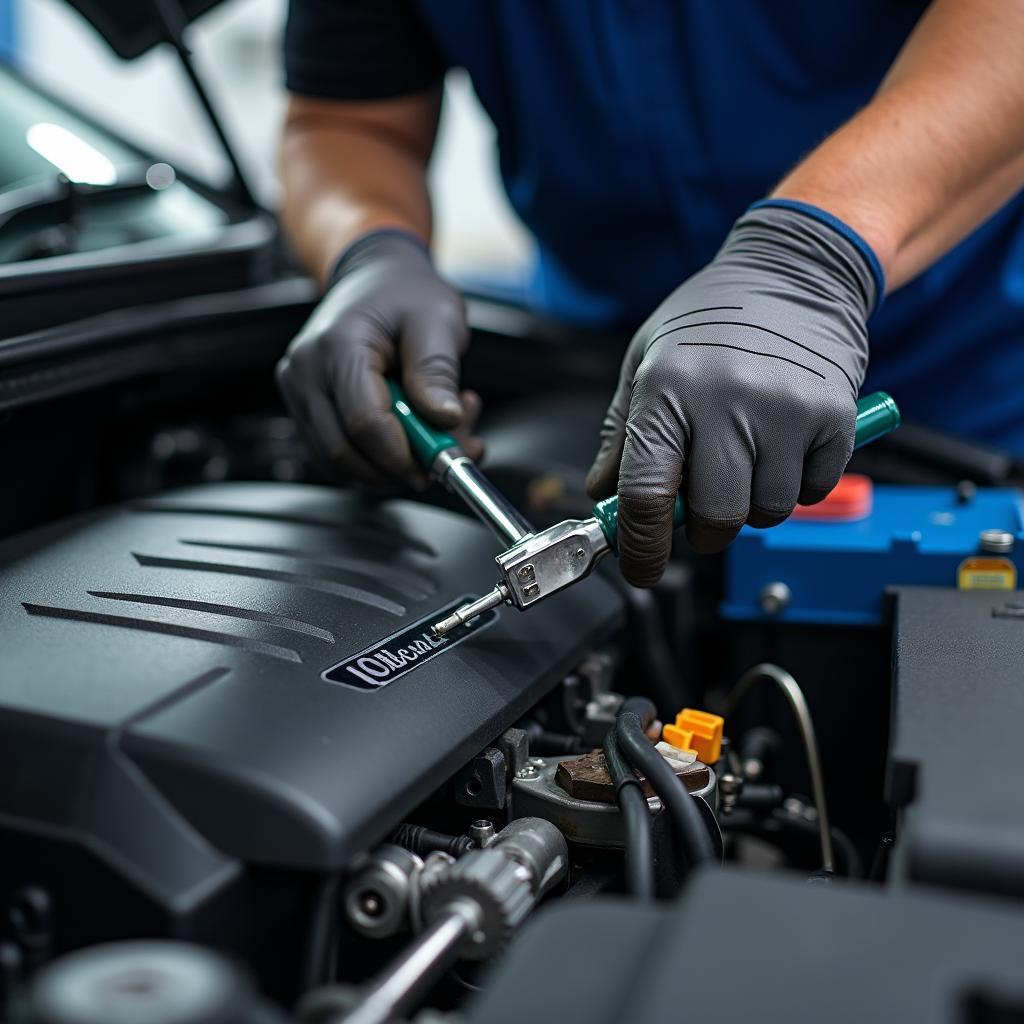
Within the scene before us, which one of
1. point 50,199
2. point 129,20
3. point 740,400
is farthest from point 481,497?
point 129,20

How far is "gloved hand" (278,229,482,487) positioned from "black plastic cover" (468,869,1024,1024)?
0.58 m

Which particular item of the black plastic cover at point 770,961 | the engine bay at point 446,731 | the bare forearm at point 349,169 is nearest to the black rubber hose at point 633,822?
the engine bay at point 446,731

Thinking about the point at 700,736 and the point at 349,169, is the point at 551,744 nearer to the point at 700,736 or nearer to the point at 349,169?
the point at 700,736

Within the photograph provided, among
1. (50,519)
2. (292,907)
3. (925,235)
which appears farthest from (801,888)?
(50,519)

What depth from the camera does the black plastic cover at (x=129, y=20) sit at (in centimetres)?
132

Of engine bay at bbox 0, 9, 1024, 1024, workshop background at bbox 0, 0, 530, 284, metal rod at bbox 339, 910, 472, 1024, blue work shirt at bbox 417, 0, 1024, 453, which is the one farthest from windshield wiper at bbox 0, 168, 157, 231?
workshop background at bbox 0, 0, 530, 284

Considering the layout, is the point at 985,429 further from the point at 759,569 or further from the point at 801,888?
the point at 801,888

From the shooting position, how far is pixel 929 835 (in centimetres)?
52

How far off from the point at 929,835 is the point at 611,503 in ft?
1.29

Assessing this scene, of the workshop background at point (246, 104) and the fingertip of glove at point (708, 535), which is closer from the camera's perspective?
the fingertip of glove at point (708, 535)

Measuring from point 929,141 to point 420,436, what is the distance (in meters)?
0.48

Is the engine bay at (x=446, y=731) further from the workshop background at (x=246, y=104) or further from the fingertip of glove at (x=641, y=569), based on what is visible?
the workshop background at (x=246, y=104)

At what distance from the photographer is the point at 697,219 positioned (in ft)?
4.42

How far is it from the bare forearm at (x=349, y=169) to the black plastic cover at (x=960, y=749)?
77cm
